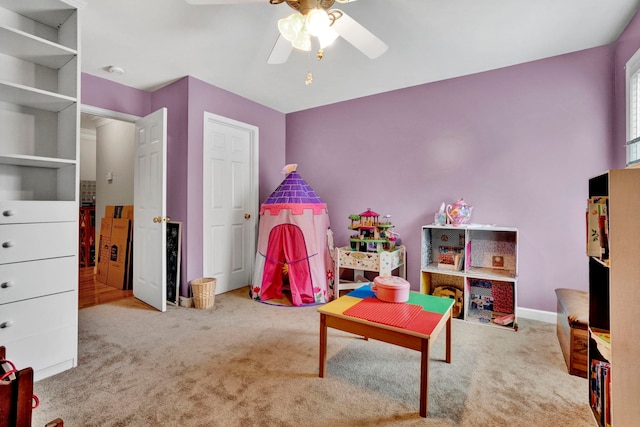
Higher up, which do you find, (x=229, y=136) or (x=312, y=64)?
(x=312, y=64)

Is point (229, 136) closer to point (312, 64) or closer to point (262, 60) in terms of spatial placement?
point (262, 60)

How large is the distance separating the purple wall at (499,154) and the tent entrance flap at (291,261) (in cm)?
85

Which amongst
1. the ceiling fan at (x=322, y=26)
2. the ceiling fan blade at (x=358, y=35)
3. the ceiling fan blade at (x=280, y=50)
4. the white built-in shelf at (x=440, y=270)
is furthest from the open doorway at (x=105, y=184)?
the white built-in shelf at (x=440, y=270)

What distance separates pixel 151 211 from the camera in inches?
118

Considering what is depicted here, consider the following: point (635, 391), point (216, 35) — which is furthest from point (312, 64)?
point (635, 391)

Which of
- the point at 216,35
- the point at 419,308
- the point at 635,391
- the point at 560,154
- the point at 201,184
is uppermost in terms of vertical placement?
the point at 216,35

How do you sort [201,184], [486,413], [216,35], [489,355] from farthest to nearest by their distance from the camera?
[201,184]
[216,35]
[489,355]
[486,413]

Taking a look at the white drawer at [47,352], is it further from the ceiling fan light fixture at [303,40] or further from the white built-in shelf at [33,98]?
the ceiling fan light fixture at [303,40]

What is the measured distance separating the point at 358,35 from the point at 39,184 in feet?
8.01

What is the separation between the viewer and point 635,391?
1.20 m

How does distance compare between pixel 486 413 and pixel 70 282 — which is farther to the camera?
pixel 70 282

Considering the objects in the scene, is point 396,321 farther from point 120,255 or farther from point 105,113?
point 120,255

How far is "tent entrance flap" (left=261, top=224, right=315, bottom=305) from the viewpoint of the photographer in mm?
3219

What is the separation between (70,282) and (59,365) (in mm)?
519
